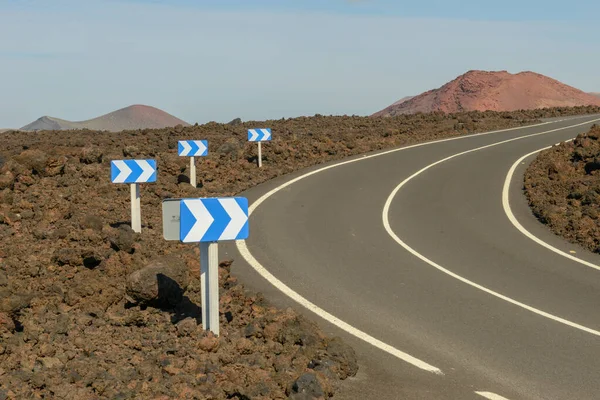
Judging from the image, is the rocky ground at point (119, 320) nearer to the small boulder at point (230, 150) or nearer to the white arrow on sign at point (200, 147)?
the white arrow on sign at point (200, 147)

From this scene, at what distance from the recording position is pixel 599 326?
8.85 m

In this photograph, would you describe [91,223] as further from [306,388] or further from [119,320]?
[306,388]

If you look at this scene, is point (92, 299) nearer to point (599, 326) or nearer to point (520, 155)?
point (599, 326)

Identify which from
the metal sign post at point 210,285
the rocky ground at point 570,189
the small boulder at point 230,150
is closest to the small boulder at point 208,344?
the metal sign post at point 210,285

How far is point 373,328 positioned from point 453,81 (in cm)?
9829

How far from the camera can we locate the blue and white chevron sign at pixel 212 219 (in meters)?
6.86

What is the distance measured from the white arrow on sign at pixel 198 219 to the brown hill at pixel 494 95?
88.0 m

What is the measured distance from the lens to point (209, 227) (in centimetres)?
695

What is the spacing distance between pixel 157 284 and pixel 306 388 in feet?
9.18

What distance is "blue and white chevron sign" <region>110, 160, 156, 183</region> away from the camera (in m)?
12.1

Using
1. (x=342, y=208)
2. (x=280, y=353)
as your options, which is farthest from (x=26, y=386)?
(x=342, y=208)

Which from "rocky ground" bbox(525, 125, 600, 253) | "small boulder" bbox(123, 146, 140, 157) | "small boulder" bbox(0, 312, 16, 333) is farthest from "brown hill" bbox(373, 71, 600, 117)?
"small boulder" bbox(0, 312, 16, 333)

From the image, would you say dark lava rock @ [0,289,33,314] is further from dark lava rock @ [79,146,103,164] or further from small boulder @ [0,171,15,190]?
dark lava rock @ [79,146,103,164]

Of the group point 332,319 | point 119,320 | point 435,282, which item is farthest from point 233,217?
point 435,282
